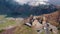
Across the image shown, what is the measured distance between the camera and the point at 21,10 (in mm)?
2768

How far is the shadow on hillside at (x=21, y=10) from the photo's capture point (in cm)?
273

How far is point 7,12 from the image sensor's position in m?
2.73

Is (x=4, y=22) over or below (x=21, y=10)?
below

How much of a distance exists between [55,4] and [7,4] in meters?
0.88

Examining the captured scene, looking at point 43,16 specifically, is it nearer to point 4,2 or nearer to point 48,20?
point 48,20

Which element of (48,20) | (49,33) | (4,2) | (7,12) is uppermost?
(4,2)

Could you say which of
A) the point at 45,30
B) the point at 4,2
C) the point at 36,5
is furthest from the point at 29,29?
the point at 4,2

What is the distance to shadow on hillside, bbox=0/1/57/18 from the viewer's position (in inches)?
107

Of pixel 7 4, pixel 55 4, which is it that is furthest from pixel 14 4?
pixel 55 4

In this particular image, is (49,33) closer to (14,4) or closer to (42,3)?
(42,3)

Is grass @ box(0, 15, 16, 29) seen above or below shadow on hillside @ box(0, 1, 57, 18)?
below

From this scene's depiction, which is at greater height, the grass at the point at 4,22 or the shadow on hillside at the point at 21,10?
the shadow on hillside at the point at 21,10

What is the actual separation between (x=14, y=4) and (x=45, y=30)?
73cm

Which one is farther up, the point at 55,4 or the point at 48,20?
the point at 55,4
